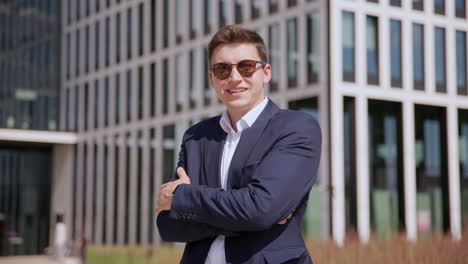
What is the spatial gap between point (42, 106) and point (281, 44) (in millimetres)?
20055

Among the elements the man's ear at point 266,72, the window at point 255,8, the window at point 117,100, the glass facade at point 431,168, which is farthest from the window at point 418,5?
the man's ear at point 266,72

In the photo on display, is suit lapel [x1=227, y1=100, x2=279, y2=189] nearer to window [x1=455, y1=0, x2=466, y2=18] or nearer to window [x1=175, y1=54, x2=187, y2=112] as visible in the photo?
window [x1=455, y1=0, x2=466, y2=18]

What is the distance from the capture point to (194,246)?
9.35 feet

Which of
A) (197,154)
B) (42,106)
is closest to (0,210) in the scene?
(42,106)

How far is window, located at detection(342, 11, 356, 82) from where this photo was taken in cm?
2452

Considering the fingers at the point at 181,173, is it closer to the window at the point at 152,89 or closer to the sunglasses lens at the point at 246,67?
the sunglasses lens at the point at 246,67

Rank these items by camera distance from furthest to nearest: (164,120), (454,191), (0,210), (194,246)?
(0,210)
(164,120)
(454,191)
(194,246)

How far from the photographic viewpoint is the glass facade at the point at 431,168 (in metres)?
25.7

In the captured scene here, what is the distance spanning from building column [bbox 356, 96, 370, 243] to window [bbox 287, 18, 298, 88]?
237 centimetres

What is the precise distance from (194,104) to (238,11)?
4549 mm

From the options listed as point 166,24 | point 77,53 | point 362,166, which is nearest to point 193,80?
point 166,24

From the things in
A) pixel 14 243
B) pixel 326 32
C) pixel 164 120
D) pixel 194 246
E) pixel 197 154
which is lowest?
pixel 14 243

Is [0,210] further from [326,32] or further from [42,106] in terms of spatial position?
[326,32]

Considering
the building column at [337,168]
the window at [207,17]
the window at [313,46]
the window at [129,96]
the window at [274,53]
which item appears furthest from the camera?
the window at [129,96]
